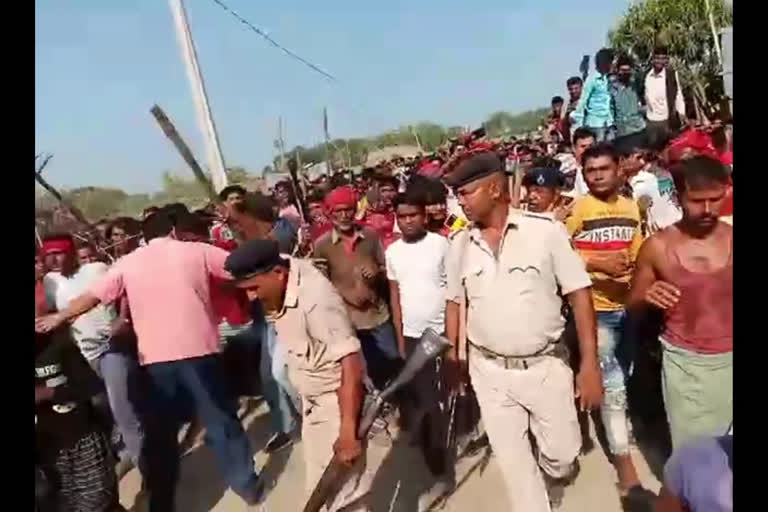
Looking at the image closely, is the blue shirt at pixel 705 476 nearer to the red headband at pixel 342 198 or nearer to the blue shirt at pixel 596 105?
the red headband at pixel 342 198

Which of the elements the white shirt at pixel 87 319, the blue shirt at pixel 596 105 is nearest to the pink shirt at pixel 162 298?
the white shirt at pixel 87 319

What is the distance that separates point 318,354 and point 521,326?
81 centimetres

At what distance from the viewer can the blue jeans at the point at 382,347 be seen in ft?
18.0

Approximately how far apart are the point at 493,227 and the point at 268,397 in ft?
9.02

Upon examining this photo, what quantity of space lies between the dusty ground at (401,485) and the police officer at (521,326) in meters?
0.94

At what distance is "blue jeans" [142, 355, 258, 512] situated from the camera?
188 inches

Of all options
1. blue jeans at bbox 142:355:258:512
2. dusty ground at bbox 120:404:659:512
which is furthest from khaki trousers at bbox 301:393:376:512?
blue jeans at bbox 142:355:258:512

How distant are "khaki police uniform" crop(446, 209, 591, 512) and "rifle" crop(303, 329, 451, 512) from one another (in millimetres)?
174

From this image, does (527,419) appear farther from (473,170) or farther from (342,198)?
(342,198)

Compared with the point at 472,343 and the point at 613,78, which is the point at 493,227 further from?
the point at 613,78

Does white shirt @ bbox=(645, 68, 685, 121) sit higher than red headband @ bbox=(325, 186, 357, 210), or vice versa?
white shirt @ bbox=(645, 68, 685, 121)

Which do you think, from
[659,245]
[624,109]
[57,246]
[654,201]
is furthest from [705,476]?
[624,109]

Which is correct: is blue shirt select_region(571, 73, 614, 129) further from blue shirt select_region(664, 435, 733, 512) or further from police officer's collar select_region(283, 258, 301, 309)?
blue shirt select_region(664, 435, 733, 512)
